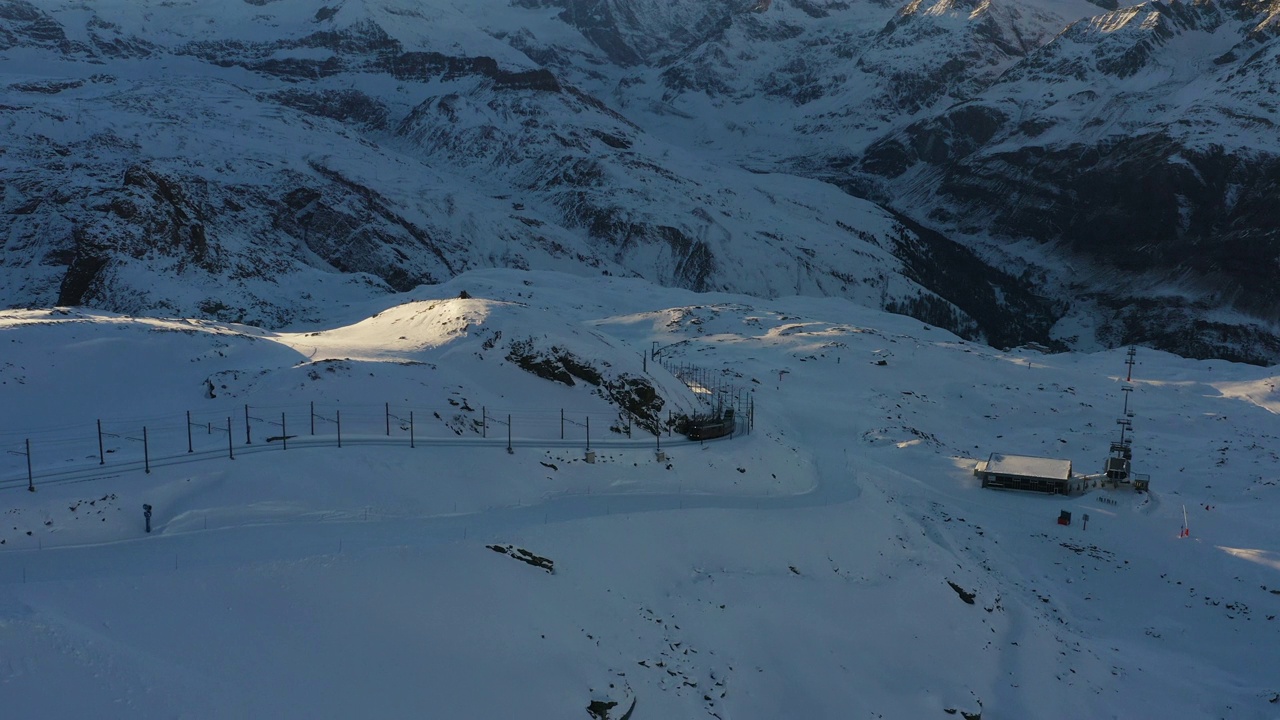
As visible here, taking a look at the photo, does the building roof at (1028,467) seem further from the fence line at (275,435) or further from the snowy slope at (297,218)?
the snowy slope at (297,218)

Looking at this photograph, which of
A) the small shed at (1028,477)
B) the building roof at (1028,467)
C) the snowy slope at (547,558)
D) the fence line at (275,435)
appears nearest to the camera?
the snowy slope at (547,558)

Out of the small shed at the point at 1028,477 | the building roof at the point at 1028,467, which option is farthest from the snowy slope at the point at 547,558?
the building roof at the point at 1028,467

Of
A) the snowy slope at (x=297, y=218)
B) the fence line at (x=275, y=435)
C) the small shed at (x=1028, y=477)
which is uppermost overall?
the snowy slope at (x=297, y=218)

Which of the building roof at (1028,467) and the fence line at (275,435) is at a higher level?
the fence line at (275,435)

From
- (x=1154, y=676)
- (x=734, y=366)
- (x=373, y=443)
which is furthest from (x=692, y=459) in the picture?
(x=734, y=366)

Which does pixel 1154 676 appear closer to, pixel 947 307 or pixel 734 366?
pixel 734 366

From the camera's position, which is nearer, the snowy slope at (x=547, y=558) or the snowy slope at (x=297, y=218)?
the snowy slope at (x=547, y=558)
